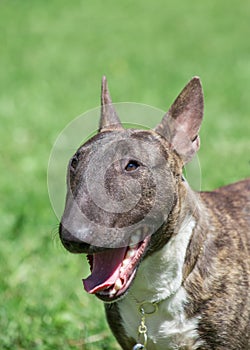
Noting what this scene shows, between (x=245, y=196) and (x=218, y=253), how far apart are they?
17.1 inches

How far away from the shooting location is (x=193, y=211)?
3686 millimetres

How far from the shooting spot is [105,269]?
3348mm

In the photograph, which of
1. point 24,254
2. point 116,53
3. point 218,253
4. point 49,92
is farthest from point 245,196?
point 116,53

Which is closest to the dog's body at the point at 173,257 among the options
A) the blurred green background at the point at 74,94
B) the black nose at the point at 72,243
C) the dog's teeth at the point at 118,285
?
the dog's teeth at the point at 118,285

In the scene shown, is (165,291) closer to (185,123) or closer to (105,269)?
(105,269)

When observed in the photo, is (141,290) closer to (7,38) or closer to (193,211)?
(193,211)

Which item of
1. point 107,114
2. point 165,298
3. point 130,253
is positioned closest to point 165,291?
point 165,298

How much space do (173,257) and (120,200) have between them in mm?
482

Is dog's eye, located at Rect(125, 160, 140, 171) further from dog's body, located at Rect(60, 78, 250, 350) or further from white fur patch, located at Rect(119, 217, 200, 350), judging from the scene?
white fur patch, located at Rect(119, 217, 200, 350)

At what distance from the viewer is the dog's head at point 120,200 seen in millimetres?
3178

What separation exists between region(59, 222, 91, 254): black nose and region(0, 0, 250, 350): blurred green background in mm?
402

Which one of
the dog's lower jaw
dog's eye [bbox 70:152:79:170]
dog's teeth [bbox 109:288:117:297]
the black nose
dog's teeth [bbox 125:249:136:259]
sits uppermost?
dog's eye [bbox 70:152:79:170]

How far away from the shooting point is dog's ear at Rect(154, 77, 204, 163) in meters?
3.70

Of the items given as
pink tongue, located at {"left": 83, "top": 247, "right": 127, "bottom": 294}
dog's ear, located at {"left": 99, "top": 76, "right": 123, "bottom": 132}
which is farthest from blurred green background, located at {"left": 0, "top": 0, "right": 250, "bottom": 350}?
dog's ear, located at {"left": 99, "top": 76, "right": 123, "bottom": 132}
